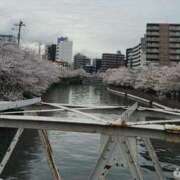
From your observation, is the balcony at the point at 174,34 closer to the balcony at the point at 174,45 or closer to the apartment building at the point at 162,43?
the apartment building at the point at 162,43

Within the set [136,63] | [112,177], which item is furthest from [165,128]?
[136,63]

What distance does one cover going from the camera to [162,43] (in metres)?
130

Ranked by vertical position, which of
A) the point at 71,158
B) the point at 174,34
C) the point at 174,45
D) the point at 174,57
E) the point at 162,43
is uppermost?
the point at 174,34

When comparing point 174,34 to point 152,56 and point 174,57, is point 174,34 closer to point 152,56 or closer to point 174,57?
point 174,57

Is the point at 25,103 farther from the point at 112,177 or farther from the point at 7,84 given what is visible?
the point at 7,84

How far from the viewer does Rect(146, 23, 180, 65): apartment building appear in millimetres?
128875

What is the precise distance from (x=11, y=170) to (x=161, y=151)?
958cm

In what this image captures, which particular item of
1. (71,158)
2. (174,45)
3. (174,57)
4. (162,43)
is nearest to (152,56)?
(162,43)

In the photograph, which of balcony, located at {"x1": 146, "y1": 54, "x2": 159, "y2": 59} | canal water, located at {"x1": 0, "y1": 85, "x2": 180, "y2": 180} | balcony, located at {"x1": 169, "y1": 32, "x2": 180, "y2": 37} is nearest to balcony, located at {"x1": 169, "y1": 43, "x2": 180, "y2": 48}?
balcony, located at {"x1": 169, "y1": 32, "x2": 180, "y2": 37}

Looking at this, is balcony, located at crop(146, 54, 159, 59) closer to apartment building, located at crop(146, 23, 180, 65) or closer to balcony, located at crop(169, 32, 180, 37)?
apartment building, located at crop(146, 23, 180, 65)

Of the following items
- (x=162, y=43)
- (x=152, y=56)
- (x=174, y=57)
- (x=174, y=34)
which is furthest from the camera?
(x=174, y=34)

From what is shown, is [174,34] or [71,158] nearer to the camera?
[71,158]

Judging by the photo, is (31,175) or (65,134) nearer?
(31,175)

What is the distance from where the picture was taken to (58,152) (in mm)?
23062
